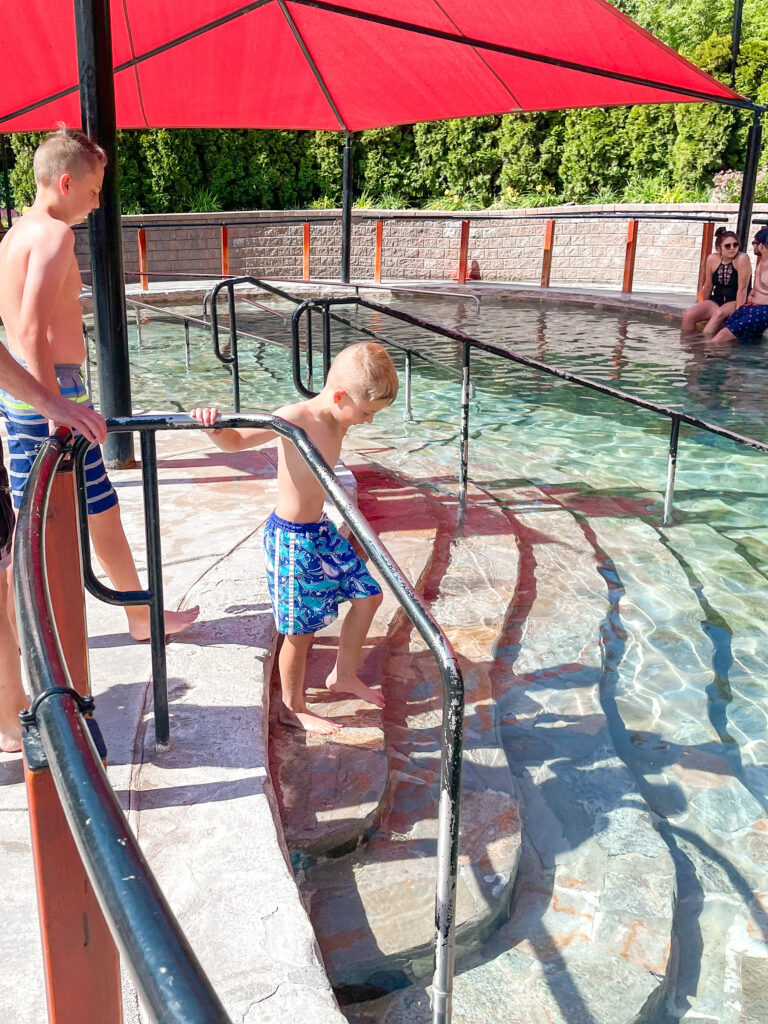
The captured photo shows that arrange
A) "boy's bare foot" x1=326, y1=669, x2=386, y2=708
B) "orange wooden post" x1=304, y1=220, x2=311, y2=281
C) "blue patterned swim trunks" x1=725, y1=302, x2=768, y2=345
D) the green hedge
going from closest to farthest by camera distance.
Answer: "boy's bare foot" x1=326, y1=669, x2=386, y2=708
"blue patterned swim trunks" x1=725, y1=302, x2=768, y2=345
"orange wooden post" x1=304, y1=220, x2=311, y2=281
the green hedge

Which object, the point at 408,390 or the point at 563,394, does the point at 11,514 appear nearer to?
the point at 408,390

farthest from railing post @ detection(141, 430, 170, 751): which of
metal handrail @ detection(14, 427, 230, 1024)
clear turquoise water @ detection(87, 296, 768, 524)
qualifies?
clear turquoise water @ detection(87, 296, 768, 524)

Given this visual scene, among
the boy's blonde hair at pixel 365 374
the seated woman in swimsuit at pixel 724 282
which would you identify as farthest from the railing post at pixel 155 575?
the seated woman in swimsuit at pixel 724 282

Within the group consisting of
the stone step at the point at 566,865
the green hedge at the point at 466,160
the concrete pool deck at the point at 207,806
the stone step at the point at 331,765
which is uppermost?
the green hedge at the point at 466,160

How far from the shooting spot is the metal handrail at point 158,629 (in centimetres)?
87

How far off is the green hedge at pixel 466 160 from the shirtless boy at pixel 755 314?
892cm

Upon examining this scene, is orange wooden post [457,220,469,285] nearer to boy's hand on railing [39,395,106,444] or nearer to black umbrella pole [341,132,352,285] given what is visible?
black umbrella pole [341,132,352,285]

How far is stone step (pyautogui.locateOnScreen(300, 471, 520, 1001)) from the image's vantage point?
240cm

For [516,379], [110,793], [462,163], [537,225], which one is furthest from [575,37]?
[462,163]

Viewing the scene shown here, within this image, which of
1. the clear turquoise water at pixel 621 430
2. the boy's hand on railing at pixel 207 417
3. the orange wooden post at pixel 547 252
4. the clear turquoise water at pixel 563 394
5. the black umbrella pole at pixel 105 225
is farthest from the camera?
the orange wooden post at pixel 547 252

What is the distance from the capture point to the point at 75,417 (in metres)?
2.23

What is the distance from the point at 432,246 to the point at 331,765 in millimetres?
17449

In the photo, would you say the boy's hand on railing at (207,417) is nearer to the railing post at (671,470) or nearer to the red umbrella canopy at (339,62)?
the railing post at (671,470)

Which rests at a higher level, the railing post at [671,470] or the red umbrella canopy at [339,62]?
the red umbrella canopy at [339,62]
